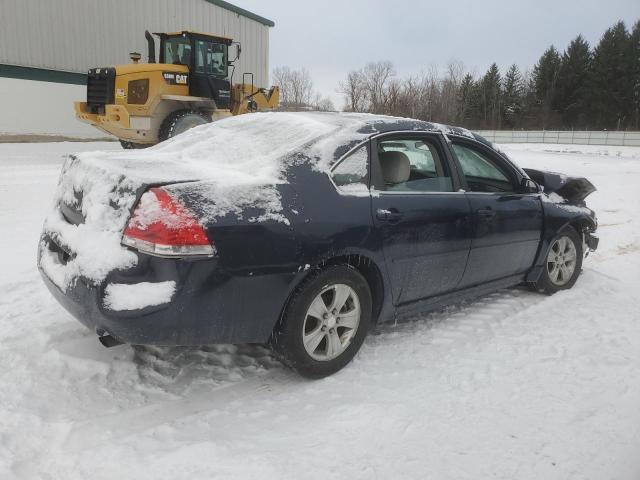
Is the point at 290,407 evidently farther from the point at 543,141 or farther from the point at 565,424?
the point at 543,141

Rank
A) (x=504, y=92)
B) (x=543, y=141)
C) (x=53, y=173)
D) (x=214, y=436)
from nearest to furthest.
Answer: (x=214, y=436), (x=53, y=173), (x=543, y=141), (x=504, y=92)

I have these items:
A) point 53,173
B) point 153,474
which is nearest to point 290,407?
point 153,474

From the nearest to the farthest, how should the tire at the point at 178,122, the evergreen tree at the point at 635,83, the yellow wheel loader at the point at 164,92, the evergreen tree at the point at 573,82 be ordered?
the yellow wheel loader at the point at 164,92, the tire at the point at 178,122, the evergreen tree at the point at 635,83, the evergreen tree at the point at 573,82

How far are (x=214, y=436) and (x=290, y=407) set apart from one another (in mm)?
441

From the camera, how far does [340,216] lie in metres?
2.84

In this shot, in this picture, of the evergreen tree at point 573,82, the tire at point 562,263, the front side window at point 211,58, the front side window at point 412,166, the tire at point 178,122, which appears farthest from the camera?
the evergreen tree at point 573,82

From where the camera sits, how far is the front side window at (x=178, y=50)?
1299 centimetres

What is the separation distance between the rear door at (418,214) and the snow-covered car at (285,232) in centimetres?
1

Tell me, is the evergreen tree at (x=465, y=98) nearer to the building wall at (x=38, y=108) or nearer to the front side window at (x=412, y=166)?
the building wall at (x=38, y=108)

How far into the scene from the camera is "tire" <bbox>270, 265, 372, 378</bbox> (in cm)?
272

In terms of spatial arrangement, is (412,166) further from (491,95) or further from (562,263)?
(491,95)

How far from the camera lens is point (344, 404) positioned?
269 centimetres

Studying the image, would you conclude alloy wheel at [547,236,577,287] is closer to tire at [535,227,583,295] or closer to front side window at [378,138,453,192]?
tire at [535,227,583,295]

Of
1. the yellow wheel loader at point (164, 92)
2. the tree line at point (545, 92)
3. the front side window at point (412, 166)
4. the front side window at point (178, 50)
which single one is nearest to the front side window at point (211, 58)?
the yellow wheel loader at point (164, 92)
